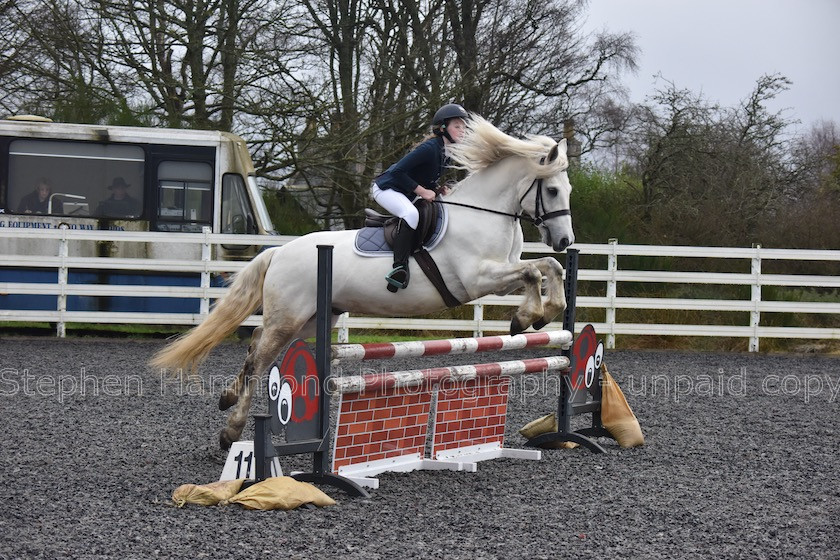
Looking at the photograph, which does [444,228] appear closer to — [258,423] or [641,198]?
[258,423]

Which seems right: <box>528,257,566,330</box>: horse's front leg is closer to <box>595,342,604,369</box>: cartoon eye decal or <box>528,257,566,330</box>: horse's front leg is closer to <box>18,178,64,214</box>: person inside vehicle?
<box>595,342,604,369</box>: cartoon eye decal

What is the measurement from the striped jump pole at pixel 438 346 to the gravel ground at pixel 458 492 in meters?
0.68

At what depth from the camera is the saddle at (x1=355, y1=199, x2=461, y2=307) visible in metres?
5.43

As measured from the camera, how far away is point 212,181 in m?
13.8

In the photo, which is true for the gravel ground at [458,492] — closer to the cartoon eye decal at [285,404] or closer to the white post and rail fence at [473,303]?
the cartoon eye decal at [285,404]

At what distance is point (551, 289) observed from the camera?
539 centimetres

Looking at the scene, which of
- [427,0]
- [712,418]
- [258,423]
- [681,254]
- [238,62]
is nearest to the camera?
[258,423]

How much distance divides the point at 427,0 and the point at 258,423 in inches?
522

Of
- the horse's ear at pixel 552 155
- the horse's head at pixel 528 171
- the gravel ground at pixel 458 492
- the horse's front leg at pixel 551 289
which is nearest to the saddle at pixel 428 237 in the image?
the horse's head at pixel 528 171

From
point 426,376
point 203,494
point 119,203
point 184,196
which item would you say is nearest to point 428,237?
point 426,376

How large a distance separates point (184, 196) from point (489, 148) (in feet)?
29.6

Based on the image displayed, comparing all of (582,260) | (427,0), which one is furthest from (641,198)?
(427,0)

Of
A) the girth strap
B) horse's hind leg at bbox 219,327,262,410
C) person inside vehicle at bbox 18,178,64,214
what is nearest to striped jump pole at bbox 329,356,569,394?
the girth strap

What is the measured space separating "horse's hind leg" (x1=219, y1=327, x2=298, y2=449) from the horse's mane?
142 cm
